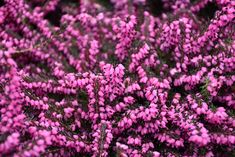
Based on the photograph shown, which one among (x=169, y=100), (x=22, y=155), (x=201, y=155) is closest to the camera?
(x=22, y=155)

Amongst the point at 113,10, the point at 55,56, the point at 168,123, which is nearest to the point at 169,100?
the point at 168,123

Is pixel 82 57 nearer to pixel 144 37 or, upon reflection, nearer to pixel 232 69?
pixel 144 37

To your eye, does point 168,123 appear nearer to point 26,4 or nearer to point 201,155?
point 201,155

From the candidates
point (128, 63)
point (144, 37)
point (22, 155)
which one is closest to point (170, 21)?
point (144, 37)

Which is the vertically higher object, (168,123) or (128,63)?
(128,63)

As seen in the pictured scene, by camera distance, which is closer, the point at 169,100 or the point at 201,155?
the point at 201,155

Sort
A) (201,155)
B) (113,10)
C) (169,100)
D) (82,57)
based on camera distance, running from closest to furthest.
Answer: (201,155) < (169,100) < (82,57) < (113,10)

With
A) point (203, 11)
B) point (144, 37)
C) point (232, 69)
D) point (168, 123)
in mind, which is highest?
point (203, 11)
